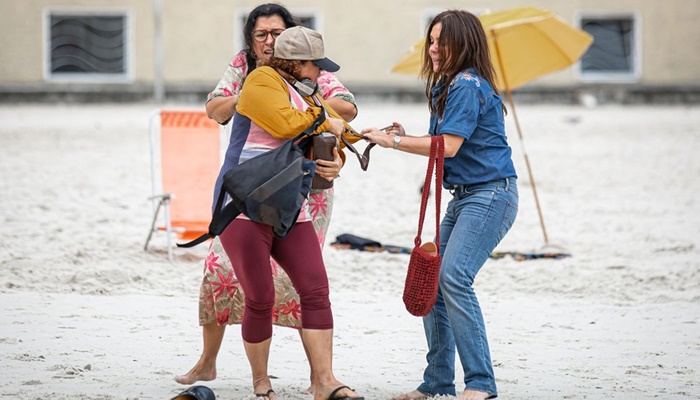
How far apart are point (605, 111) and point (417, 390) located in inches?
697

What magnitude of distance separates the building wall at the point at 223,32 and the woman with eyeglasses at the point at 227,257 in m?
18.7

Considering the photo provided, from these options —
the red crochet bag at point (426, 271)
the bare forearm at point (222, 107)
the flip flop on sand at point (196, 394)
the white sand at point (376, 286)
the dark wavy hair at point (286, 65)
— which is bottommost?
the white sand at point (376, 286)

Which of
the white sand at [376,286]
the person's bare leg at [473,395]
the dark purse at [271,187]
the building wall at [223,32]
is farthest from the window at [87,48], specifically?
the person's bare leg at [473,395]

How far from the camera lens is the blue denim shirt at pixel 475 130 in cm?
450

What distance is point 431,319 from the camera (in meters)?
4.84

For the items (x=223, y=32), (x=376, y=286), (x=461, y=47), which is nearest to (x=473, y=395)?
(x=461, y=47)

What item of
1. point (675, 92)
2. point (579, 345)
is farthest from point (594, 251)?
point (675, 92)

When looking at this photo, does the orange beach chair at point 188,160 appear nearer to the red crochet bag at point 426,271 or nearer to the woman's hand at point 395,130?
the woman's hand at point 395,130

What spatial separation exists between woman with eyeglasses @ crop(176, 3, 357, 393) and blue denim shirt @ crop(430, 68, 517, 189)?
583 millimetres

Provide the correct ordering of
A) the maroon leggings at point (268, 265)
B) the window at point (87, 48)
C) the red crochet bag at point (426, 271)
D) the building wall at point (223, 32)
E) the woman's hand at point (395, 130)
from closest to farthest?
1. the maroon leggings at point (268, 265)
2. the red crochet bag at point (426, 271)
3. the woman's hand at point (395, 130)
4. the building wall at point (223, 32)
5. the window at point (87, 48)

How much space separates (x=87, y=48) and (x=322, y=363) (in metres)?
21.0

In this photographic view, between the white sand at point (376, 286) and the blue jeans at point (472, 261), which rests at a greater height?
the blue jeans at point (472, 261)

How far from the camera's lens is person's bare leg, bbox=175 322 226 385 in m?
5.02

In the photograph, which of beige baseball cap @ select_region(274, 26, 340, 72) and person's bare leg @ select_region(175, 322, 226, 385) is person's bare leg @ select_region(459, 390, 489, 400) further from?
beige baseball cap @ select_region(274, 26, 340, 72)
